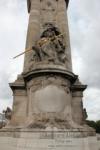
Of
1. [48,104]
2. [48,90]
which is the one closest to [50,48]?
[48,90]

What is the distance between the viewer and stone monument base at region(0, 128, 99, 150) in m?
10.0

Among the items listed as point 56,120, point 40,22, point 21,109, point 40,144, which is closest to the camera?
point 40,144

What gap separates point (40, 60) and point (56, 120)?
10.5ft

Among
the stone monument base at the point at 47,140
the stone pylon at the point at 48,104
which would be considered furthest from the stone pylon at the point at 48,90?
the stone monument base at the point at 47,140

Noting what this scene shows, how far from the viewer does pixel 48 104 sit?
11.3m

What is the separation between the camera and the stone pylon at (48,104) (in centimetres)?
1027

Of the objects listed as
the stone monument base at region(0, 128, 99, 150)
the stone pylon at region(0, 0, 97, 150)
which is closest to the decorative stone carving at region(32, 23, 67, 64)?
the stone pylon at region(0, 0, 97, 150)

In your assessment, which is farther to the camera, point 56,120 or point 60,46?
point 60,46

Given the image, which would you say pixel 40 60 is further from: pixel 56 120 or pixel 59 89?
pixel 56 120

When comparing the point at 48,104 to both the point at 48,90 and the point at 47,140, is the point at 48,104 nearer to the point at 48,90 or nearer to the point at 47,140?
the point at 48,90

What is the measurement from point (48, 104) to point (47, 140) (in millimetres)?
1740

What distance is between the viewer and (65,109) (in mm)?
11484

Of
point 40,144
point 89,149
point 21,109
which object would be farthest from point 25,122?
point 89,149

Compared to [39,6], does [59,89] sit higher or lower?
lower
